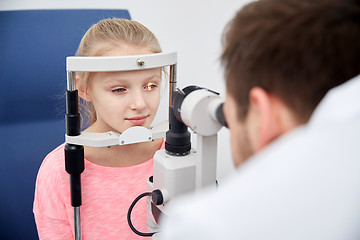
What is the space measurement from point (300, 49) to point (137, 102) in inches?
22.1

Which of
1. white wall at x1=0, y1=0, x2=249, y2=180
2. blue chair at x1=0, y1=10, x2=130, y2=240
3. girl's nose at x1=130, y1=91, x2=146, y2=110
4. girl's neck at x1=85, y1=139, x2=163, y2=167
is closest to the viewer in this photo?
girl's nose at x1=130, y1=91, x2=146, y2=110

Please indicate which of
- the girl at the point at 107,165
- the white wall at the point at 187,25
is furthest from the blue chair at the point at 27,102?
the girl at the point at 107,165

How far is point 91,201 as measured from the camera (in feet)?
3.66

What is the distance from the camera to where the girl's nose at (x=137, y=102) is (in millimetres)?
997

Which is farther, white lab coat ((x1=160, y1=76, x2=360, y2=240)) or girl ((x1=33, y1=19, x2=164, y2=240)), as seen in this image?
girl ((x1=33, y1=19, x2=164, y2=240))

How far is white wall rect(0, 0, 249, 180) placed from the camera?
1.62m

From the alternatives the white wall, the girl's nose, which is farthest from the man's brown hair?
the white wall

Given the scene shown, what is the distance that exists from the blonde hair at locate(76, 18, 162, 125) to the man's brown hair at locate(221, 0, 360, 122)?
0.59 meters

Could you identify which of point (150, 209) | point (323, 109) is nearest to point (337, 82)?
point (323, 109)

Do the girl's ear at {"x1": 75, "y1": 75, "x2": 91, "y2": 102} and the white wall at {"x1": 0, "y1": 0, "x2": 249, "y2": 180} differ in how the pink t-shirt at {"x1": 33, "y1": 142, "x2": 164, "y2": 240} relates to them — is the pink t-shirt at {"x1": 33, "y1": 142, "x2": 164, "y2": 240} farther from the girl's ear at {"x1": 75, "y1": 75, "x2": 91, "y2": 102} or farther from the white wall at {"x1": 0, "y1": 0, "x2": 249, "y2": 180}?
the white wall at {"x1": 0, "y1": 0, "x2": 249, "y2": 180}

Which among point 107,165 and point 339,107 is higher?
point 339,107

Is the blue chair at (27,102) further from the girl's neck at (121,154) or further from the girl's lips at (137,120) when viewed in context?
the girl's lips at (137,120)

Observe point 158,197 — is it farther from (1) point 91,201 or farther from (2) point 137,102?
(1) point 91,201

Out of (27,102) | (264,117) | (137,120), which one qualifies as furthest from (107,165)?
(264,117)
